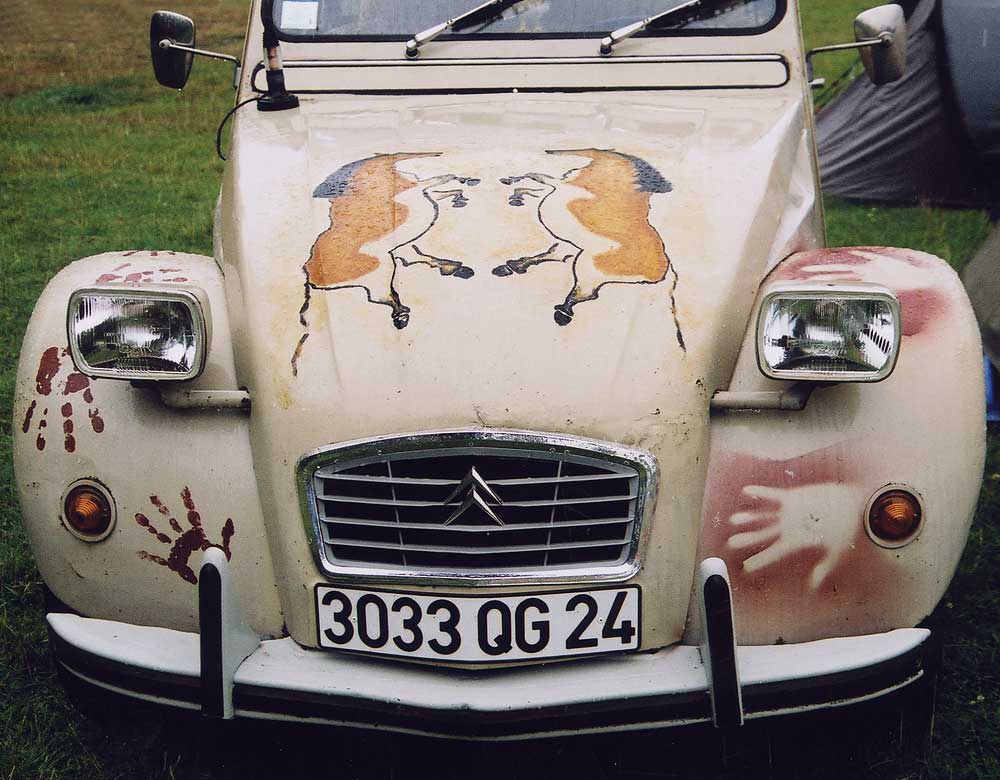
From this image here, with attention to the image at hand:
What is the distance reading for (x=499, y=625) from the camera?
2162mm

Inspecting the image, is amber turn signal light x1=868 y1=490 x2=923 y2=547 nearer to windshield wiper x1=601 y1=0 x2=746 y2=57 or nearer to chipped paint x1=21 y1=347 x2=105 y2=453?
chipped paint x1=21 y1=347 x2=105 y2=453

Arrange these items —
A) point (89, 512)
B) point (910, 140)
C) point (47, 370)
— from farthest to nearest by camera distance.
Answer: point (910, 140)
point (47, 370)
point (89, 512)

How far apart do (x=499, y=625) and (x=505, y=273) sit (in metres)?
0.69

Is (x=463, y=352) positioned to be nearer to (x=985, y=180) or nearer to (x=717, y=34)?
(x=717, y=34)

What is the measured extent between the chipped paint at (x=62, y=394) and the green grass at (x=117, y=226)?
0.65m

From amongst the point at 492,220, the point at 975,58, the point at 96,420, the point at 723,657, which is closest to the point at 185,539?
the point at 96,420

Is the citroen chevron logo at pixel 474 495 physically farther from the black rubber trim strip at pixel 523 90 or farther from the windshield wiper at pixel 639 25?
the windshield wiper at pixel 639 25

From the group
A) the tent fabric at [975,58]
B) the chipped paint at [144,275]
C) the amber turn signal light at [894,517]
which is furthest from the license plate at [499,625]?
the tent fabric at [975,58]

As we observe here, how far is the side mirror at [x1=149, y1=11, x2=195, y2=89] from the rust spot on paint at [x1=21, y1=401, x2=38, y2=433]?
4.77 feet

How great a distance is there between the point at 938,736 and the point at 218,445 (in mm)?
1738

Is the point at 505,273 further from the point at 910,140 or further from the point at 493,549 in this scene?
the point at 910,140

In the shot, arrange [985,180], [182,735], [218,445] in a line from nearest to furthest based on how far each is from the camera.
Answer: [218,445], [182,735], [985,180]

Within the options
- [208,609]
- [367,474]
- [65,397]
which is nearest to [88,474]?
[65,397]

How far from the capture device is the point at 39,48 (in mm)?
15195
